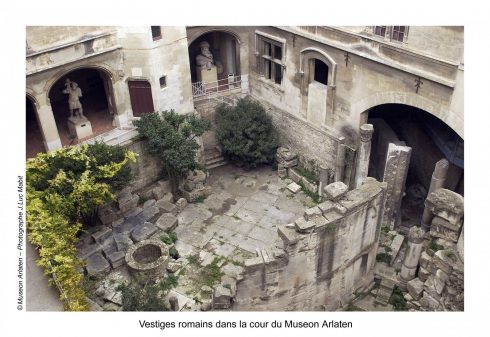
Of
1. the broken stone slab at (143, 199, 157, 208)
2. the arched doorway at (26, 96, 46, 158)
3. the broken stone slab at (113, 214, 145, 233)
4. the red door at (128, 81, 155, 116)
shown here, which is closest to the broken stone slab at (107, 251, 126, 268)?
the broken stone slab at (113, 214, 145, 233)

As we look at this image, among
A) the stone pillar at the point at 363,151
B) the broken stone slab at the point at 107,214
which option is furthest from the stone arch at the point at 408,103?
the broken stone slab at the point at 107,214

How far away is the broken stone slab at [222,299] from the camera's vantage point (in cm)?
1512

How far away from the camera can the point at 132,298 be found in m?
14.6

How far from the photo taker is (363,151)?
1805cm

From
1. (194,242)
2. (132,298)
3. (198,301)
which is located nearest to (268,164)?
(194,242)

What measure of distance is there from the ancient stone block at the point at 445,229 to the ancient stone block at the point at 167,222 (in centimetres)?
981

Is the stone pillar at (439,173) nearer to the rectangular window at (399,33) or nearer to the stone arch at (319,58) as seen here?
the rectangular window at (399,33)

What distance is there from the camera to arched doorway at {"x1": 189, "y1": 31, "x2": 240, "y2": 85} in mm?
23866

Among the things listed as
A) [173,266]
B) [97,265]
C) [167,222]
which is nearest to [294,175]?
[167,222]

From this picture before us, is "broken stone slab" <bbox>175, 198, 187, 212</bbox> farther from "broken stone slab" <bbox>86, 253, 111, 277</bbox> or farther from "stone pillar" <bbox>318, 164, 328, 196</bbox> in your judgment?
"stone pillar" <bbox>318, 164, 328, 196</bbox>

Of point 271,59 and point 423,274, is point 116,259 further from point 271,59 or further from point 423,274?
point 271,59

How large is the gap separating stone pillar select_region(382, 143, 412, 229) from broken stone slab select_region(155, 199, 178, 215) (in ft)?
28.2

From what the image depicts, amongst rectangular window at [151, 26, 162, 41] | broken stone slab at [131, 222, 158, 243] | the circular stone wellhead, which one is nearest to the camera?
the circular stone wellhead

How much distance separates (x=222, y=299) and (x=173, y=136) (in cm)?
712
